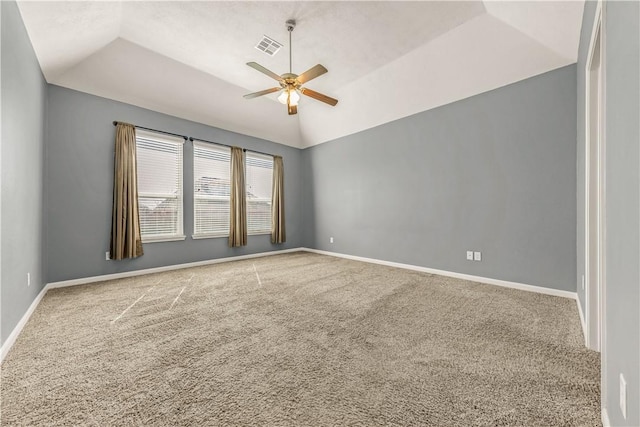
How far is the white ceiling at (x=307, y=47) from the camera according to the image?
2832mm

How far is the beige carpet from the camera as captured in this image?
133 cm

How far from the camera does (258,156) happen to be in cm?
598

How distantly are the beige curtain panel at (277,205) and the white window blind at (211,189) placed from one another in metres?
1.13

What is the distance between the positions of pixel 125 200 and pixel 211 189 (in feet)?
4.82

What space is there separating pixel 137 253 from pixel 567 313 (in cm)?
566

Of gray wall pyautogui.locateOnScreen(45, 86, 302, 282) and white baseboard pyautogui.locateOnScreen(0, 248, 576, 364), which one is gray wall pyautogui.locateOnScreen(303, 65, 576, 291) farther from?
gray wall pyautogui.locateOnScreen(45, 86, 302, 282)

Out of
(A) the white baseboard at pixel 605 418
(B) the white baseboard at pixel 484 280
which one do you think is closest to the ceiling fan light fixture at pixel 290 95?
(B) the white baseboard at pixel 484 280

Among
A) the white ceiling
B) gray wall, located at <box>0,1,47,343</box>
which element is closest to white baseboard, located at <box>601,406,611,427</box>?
the white ceiling

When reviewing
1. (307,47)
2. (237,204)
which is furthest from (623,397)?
(237,204)

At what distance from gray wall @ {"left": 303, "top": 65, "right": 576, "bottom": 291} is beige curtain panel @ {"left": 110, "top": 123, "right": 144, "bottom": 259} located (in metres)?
3.92

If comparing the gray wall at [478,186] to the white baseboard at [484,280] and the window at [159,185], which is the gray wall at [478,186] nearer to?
the white baseboard at [484,280]

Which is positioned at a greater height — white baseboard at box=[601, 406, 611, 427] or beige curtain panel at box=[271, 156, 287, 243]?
beige curtain panel at box=[271, 156, 287, 243]

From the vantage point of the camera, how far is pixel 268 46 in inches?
141

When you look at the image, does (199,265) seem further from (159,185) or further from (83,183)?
(83,183)
